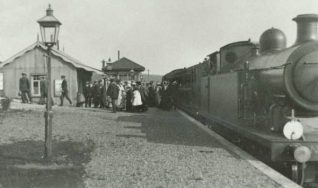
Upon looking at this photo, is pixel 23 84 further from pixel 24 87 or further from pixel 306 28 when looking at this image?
pixel 306 28

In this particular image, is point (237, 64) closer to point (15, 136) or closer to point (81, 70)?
point (15, 136)

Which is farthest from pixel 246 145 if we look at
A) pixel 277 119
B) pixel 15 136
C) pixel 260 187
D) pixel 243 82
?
pixel 15 136

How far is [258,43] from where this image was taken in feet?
37.1

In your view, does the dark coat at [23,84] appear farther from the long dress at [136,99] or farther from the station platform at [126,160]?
the station platform at [126,160]

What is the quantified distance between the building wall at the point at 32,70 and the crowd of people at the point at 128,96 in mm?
1810

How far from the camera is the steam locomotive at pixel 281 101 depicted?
7.35m

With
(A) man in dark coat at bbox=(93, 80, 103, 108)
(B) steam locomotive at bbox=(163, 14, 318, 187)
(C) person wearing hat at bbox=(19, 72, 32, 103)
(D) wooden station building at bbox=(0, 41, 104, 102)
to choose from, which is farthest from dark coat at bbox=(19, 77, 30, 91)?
(B) steam locomotive at bbox=(163, 14, 318, 187)

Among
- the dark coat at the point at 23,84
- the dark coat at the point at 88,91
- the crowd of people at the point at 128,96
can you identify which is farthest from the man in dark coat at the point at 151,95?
the dark coat at the point at 23,84

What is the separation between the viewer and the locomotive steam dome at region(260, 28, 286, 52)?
10.1m

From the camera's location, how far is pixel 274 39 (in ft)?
33.2

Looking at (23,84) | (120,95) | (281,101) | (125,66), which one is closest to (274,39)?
(281,101)

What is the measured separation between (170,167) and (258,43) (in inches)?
196

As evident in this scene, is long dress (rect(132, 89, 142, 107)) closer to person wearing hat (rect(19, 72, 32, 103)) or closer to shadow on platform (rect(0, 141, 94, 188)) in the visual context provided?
person wearing hat (rect(19, 72, 32, 103))

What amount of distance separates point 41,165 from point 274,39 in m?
5.66
